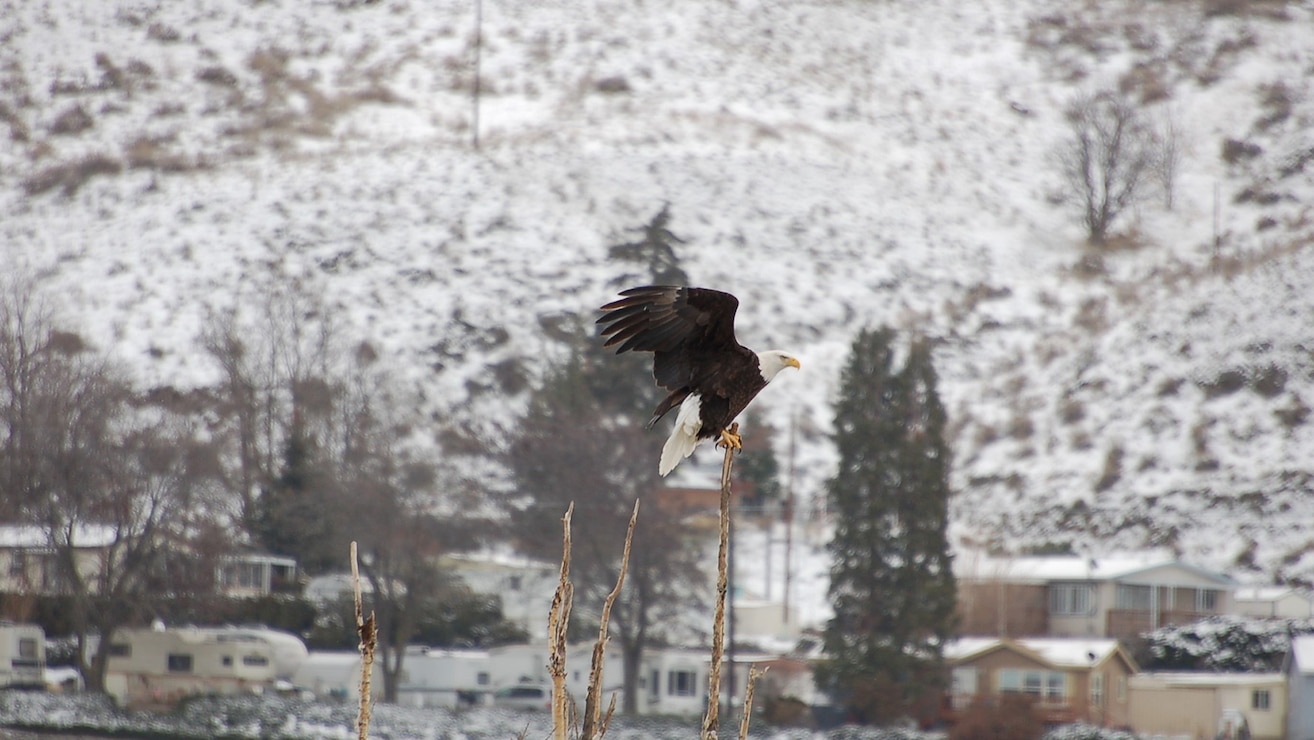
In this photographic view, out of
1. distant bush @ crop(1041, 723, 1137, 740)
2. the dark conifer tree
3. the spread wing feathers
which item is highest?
the dark conifer tree

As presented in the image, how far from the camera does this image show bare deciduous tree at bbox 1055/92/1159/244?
5428cm

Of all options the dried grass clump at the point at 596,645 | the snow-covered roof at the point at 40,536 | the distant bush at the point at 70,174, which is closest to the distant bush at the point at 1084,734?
the snow-covered roof at the point at 40,536

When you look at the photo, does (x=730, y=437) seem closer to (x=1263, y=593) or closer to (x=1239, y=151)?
(x=1263, y=593)

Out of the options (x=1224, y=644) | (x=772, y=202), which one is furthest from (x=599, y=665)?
(x=772, y=202)

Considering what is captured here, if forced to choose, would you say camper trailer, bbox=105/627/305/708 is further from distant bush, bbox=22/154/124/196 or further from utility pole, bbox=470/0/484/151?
distant bush, bbox=22/154/124/196

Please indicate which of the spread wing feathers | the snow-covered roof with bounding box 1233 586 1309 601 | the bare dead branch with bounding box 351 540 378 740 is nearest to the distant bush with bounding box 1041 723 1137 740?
the snow-covered roof with bounding box 1233 586 1309 601

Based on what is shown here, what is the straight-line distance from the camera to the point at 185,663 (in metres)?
27.1

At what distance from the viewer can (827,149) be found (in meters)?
57.3

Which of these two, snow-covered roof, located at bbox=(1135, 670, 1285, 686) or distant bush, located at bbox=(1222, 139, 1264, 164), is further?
distant bush, located at bbox=(1222, 139, 1264, 164)

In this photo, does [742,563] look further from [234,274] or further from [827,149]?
[827,149]

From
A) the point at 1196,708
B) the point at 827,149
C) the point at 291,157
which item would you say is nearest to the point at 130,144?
the point at 291,157

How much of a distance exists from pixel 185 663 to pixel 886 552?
42.3 ft

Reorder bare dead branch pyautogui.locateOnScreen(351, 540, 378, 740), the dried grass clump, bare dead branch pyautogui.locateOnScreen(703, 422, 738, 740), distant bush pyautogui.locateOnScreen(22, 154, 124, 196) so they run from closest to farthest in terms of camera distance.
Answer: bare dead branch pyautogui.locateOnScreen(351, 540, 378, 740) → the dried grass clump → bare dead branch pyautogui.locateOnScreen(703, 422, 738, 740) → distant bush pyautogui.locateOnScreen(22, 154, 124, 196)

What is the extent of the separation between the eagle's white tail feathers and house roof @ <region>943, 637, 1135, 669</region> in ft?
75.9
